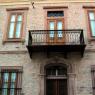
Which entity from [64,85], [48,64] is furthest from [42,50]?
[64,85]

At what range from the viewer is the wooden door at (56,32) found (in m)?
14.6

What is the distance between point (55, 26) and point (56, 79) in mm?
3307

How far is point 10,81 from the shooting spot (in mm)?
13797

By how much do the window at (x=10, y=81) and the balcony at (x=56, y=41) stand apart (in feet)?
4.30

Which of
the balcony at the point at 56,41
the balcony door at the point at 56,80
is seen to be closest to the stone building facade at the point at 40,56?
the balcony door at the point at 56,80

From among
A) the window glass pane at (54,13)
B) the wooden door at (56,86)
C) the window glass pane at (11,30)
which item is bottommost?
the wooden door at (56,86)

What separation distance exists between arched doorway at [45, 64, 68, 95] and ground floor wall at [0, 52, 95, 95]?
384 millimetres

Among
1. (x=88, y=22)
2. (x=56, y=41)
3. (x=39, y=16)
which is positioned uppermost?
(x=39, y=16)

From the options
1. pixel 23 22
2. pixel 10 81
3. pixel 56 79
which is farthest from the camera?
pixel 23 22

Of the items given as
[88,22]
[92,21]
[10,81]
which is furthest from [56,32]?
[10,81]

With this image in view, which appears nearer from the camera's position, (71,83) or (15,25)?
(71,83)

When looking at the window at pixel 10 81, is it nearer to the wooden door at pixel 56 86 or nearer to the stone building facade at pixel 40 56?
the stone building facade at pixel 40 56

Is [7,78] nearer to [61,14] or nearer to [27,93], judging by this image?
[27,93]

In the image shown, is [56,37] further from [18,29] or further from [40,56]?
[18,29]
